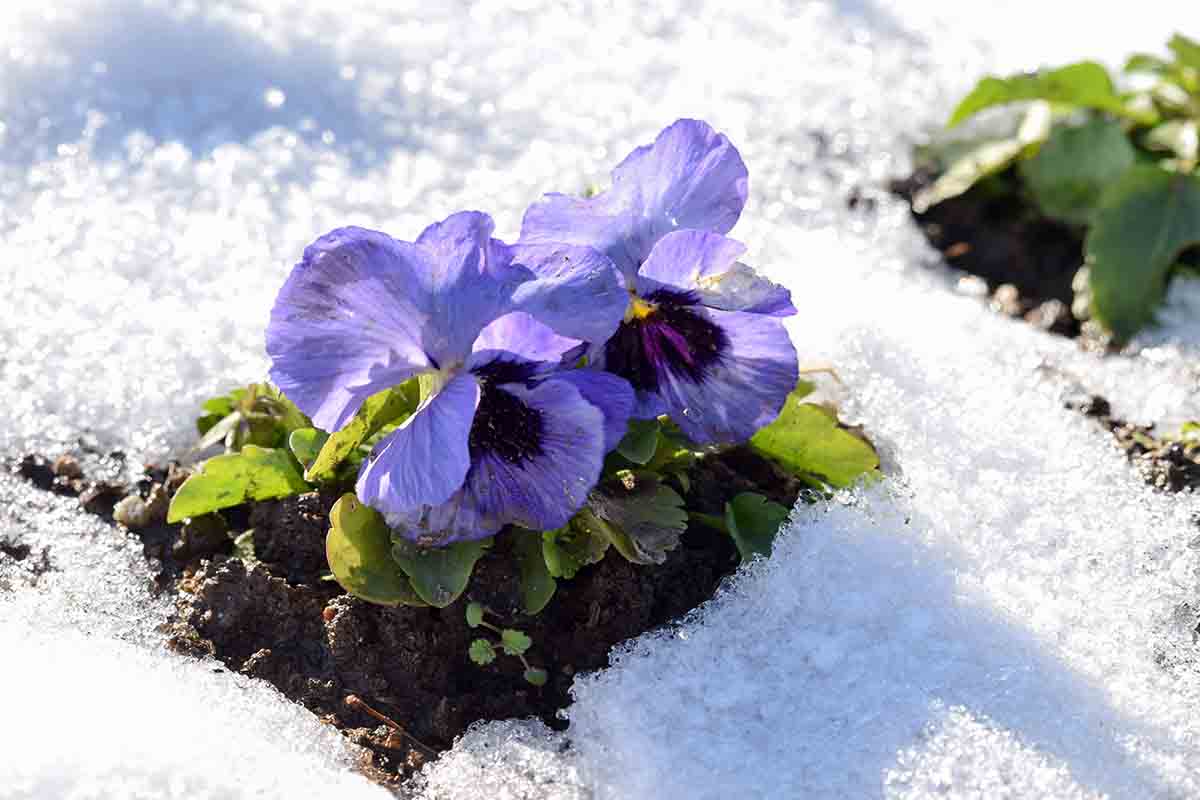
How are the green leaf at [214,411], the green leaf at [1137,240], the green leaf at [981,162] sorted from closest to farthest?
the green leaf at [214,411]
the green leaf at [1137,240]
the green leaf at [981,162]

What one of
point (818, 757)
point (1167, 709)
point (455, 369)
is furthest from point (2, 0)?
point (1167, 709)

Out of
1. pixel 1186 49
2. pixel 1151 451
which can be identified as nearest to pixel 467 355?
pixel 1151 451

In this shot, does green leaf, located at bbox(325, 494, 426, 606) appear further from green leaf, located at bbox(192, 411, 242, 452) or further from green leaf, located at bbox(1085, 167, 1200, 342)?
green leaf, located at bbox(1085, 167, 1200, 342)

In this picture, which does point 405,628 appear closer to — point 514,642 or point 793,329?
point 514,642

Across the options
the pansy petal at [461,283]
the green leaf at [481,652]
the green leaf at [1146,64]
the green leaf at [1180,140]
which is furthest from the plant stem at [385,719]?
the green leaf at [1146,64]

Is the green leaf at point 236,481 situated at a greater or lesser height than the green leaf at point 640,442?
lesser

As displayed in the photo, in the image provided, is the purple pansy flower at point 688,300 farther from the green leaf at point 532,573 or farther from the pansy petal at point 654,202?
the green leaf at point 532,573
